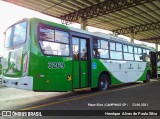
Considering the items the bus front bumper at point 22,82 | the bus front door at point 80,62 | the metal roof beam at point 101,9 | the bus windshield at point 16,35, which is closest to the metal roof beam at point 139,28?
the metal roof beam at point 101,9

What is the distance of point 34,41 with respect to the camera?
7.71 metres

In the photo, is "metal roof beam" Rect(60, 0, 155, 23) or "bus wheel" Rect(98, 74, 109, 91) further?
"metal roof beam" Rect(60, 0, 155, 23)

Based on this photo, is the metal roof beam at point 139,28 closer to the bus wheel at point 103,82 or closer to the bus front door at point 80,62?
the bus wheel at point 103,82

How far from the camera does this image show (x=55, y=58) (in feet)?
27.5

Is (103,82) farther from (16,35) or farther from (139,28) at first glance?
(139,28)

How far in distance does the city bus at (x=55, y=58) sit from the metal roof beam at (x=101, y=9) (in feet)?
29.9

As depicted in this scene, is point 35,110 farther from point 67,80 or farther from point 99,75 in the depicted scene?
point 99,75

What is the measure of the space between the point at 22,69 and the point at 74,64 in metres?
2.56

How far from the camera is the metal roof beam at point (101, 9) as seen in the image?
20.2 metres

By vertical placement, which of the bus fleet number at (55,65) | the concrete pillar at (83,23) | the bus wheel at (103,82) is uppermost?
the concrete pillar at (83,23)

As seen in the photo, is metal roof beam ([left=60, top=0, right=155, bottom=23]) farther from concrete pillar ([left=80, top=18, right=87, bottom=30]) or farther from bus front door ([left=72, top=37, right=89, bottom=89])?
bus front door ([left=72, top=37, right=89, bottom=89])

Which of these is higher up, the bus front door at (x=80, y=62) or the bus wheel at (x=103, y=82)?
the bus front door at (x=80, y=62)

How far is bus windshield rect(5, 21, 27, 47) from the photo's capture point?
807 centimetres

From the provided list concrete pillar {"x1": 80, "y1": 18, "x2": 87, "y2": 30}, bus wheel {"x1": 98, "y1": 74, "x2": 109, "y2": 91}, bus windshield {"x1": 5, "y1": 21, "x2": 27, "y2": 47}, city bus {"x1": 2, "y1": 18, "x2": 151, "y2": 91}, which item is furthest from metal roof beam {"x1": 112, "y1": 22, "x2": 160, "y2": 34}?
bus windshield {"x1": 5, "y1": 21, "x2": 27, "y2": 47}
